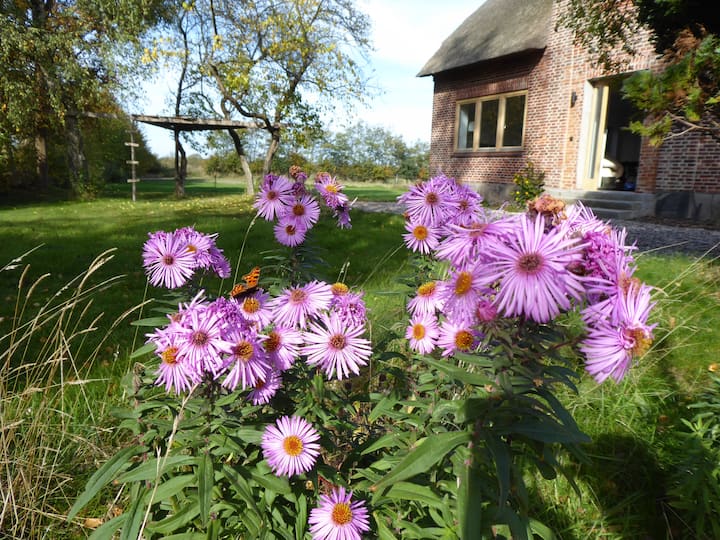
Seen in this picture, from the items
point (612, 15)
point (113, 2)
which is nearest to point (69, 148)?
point (113, 2)

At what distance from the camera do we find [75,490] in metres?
1.80

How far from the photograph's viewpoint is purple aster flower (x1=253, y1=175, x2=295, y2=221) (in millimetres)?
1564

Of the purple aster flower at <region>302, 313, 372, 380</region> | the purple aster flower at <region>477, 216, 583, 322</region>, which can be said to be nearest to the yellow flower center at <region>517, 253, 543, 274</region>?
the purple aster flower at <region>477, 216, 583, 322</region>

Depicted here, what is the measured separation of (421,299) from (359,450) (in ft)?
1.68

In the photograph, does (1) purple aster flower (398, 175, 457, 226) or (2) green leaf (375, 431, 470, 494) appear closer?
(2) green leaf (375, 431, 470, 494)

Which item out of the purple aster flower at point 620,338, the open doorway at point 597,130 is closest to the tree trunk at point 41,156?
the open doorway at point 597,130

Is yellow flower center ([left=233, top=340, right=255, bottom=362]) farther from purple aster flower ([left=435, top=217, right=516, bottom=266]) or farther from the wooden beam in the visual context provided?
the wooden beam

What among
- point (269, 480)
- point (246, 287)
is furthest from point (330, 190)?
point (269, 480)

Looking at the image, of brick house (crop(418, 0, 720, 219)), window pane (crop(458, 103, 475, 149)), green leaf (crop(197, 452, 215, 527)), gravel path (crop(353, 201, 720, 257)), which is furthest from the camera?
window pane (crop(458, 103, 475, 149))

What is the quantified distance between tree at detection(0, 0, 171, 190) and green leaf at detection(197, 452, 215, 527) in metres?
14.6

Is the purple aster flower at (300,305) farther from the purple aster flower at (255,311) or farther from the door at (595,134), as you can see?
the door at (595,134)

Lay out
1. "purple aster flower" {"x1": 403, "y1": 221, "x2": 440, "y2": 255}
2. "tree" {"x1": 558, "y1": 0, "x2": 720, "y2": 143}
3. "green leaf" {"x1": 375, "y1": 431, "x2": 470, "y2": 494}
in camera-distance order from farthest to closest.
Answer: "tree" {"x1": 558, "y1": 0, "x2": 720, "y2": 143} → "purple aster flower" {"x1": 403, "y1": 221, "x2": 440, "y2": 255} → "green leaf" {"x1": 375, "y1": 431, "x2": 470, "y2": 494}

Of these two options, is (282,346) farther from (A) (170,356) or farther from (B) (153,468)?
(B) (153,468)

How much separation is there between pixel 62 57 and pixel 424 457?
16.2 meters
